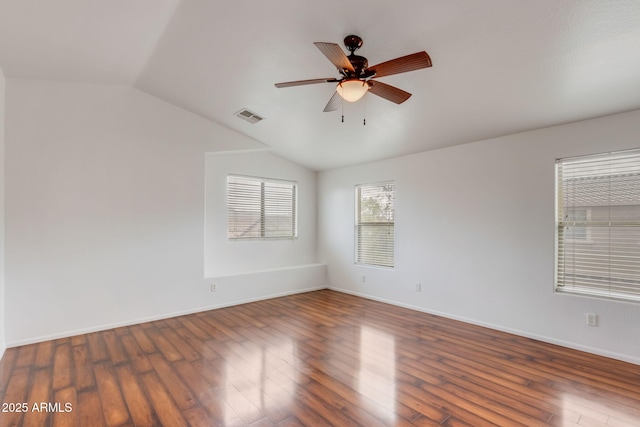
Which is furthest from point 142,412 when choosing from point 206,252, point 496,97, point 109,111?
A: point 496,97

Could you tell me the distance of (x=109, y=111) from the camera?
405 cm

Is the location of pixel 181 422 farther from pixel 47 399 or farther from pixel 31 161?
A: pixel 31 161

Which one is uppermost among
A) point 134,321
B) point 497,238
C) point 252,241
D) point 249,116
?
point 249,116

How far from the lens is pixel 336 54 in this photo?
6.89ft

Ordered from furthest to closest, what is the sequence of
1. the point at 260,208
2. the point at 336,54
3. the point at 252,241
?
the point at 260,208, the point at 252,241, the point at 336,54

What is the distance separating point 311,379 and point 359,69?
8.34ft

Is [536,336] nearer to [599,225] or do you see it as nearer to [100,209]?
[599,225]

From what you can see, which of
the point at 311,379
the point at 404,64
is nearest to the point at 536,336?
the point at 311,379

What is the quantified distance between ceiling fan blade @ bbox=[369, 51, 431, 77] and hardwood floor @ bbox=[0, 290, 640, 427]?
2.39m

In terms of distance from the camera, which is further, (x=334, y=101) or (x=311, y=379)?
(x=334, y=101)

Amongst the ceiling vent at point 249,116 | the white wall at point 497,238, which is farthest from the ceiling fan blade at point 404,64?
the ceiling vent at point 249,116

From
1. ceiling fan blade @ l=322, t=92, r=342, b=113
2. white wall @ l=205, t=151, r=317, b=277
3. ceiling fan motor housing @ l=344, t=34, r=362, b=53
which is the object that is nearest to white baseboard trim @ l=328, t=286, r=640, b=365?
white wall @ l=205, t=151, r=317, b=277

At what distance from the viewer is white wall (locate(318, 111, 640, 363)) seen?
10.6 ft

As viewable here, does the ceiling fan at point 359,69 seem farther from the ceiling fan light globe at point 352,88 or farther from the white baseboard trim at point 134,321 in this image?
the white baseboard trim at point 134,321
